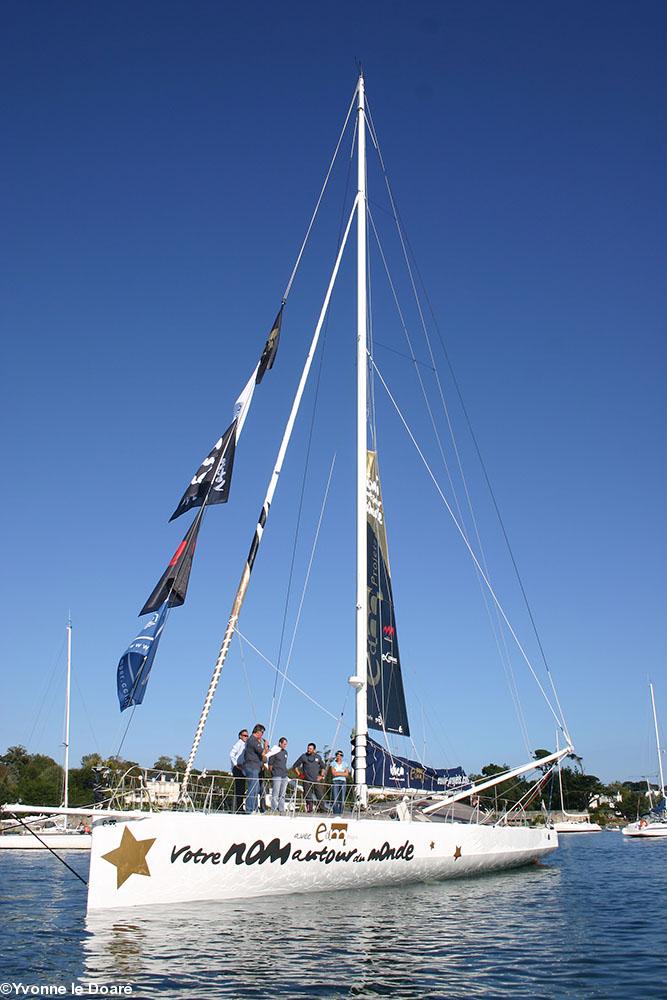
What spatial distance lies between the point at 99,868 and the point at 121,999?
514 centimetres

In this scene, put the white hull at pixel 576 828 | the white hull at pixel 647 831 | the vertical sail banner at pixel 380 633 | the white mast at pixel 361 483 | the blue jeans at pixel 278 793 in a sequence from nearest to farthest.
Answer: the blue jeans at pixel 278 793
the white mast at pixel 361 483
the vertical sail banner at pixel 380 633
the white hull at pixel 647 831
the white hull at pixel 576 828

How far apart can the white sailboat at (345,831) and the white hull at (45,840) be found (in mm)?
33580

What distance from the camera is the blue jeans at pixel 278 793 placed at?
1700 centimetres

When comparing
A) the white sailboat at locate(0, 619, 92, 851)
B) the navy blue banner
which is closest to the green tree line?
the white sailboat at locate(0, 619, 92, 851)

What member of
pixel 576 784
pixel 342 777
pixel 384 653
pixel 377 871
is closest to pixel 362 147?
pixel 384 653

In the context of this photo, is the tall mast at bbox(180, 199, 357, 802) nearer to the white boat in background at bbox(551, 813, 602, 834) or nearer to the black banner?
the black banner

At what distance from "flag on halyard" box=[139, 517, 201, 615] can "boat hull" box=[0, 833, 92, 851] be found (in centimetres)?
3687

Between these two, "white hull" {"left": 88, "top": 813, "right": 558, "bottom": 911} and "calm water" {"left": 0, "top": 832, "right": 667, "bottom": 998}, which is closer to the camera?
"calm water" {"left": 0, "top": 832, "right": 667, "bottom": 998}

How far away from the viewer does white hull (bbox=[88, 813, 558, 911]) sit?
556 inches

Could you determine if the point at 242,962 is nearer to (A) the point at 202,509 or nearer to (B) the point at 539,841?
(A) the point at 202,509

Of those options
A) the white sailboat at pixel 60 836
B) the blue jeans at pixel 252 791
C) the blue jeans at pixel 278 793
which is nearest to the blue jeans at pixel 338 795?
the blue jeans at pixel 278 793

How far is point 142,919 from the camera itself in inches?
525

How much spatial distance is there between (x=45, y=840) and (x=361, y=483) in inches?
1539

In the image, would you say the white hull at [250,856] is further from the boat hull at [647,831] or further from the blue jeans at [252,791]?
the boat hull at [647,831]
